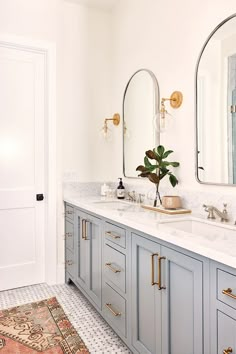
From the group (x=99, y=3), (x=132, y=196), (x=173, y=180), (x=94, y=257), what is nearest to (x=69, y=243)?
(x=94, y=257)

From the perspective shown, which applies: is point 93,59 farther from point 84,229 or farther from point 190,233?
point 190,233

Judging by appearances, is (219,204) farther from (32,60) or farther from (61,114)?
(32,60)

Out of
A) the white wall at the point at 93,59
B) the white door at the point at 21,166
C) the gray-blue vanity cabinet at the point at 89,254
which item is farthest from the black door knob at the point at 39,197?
the gray-blue vanity cabinet at the point at 89,254

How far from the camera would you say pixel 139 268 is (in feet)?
5.68

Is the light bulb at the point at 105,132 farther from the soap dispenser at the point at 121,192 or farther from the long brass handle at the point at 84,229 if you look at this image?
the long brass handle at the point at 84,229

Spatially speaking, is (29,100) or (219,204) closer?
(219,204)

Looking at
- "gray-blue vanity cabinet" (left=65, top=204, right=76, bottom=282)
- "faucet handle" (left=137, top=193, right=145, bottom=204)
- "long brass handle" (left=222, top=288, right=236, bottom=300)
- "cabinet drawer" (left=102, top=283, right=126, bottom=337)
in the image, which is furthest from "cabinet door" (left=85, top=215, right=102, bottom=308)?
"long brass handle" (left=222, top=288, right=236, bottom=300)

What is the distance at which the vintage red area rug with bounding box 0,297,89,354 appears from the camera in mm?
2012

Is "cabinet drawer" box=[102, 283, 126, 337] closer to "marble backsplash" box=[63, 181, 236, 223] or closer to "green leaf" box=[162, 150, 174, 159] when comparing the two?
"marble backsplash" box=[63, 181, 236, 223]

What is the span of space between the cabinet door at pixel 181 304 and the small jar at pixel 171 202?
71 cm

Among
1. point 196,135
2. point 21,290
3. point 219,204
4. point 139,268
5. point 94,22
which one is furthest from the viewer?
point 94,22

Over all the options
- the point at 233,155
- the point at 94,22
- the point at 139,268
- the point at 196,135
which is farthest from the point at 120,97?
the point at 139,268

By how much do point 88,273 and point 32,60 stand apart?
6.98ft

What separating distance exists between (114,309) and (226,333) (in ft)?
3.45
